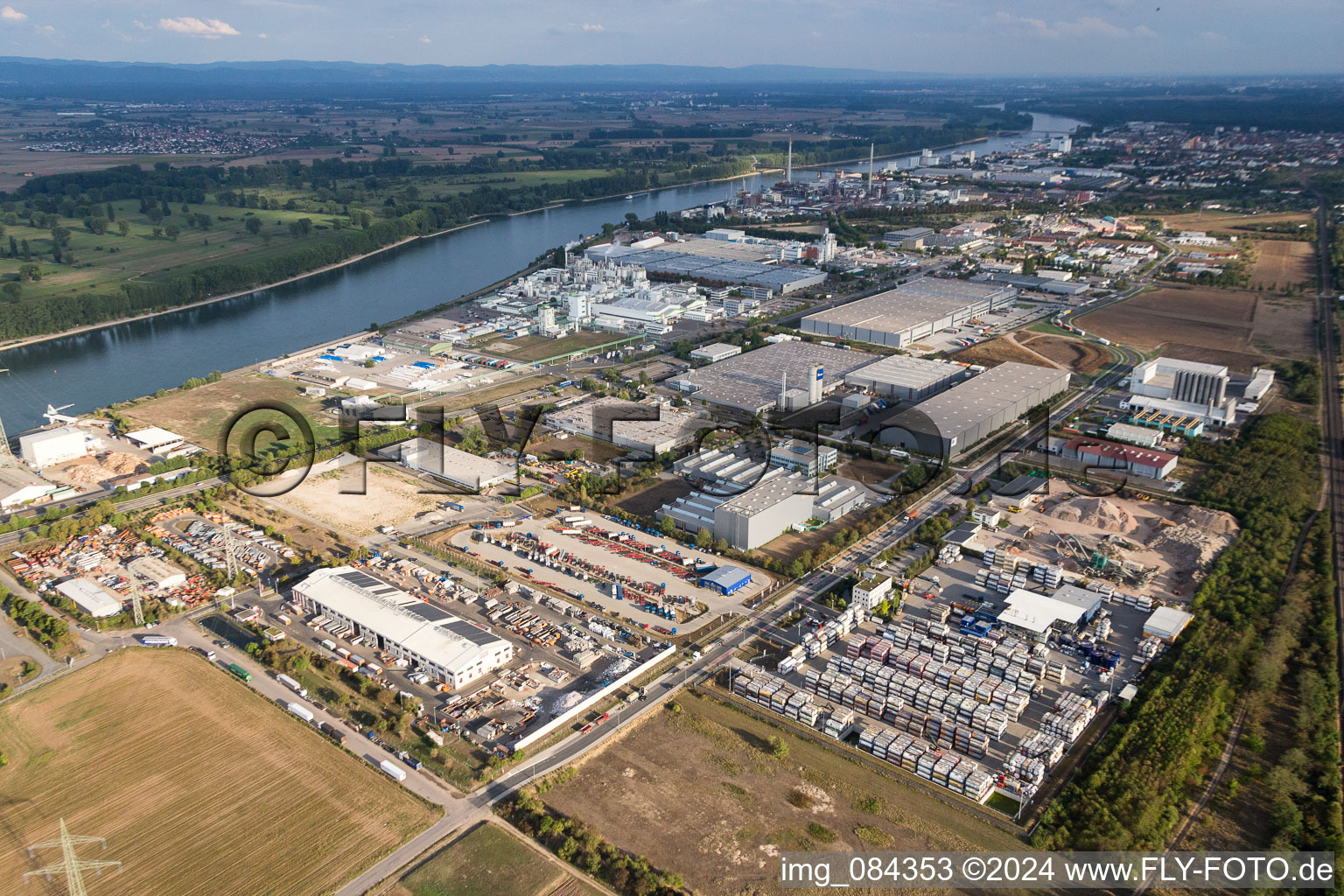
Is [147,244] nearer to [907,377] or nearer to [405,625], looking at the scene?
[907,377]

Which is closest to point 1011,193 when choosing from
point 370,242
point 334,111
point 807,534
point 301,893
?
point 370,242

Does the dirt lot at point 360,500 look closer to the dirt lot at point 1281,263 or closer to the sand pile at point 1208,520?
the sand pile at point 1208,520

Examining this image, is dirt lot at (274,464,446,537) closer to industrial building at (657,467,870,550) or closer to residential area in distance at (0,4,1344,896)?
residential area in distance at (0,4,1344,896)

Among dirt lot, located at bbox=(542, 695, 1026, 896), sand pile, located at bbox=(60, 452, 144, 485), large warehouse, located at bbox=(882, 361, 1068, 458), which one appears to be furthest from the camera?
large warehouse, located at bbox=(882, 361, 1068, 458)

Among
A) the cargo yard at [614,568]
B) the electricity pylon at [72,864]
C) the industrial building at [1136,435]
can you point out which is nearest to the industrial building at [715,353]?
the cargo yard at [614,568]

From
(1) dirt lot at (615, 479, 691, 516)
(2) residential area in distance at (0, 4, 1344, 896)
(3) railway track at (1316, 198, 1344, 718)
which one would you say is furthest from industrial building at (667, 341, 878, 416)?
(3) railway track at (1316, 198, 1344, 718)
